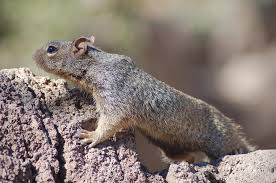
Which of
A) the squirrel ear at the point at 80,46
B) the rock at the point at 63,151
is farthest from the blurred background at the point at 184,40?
the rock at the point at 63,151

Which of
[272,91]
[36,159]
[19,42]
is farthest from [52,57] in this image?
[272,91]

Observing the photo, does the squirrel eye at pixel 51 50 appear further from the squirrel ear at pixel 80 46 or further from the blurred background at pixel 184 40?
the blurred background at pixel 184 40

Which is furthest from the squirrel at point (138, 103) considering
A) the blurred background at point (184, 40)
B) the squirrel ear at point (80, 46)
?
the blurred background at point (184, 40)

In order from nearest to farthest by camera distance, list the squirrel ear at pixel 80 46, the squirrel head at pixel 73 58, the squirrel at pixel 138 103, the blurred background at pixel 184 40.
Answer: the squirrel at pixel 138 103
the squirrel head at pixel 73 58
the squirrel ear at pixel 80 46
the blurred background at pixel 184 40

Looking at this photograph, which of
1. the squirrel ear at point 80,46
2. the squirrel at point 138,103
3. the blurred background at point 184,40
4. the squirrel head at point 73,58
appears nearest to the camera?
the squirrel at point 138,103

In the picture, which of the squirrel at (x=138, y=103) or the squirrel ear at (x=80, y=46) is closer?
the squirrel at (x=138, y=103)

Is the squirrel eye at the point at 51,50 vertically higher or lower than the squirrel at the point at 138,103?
higher

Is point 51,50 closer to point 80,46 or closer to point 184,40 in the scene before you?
point 80,46

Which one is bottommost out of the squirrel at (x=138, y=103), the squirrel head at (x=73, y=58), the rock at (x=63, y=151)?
the rock at (x=63, y=151)
